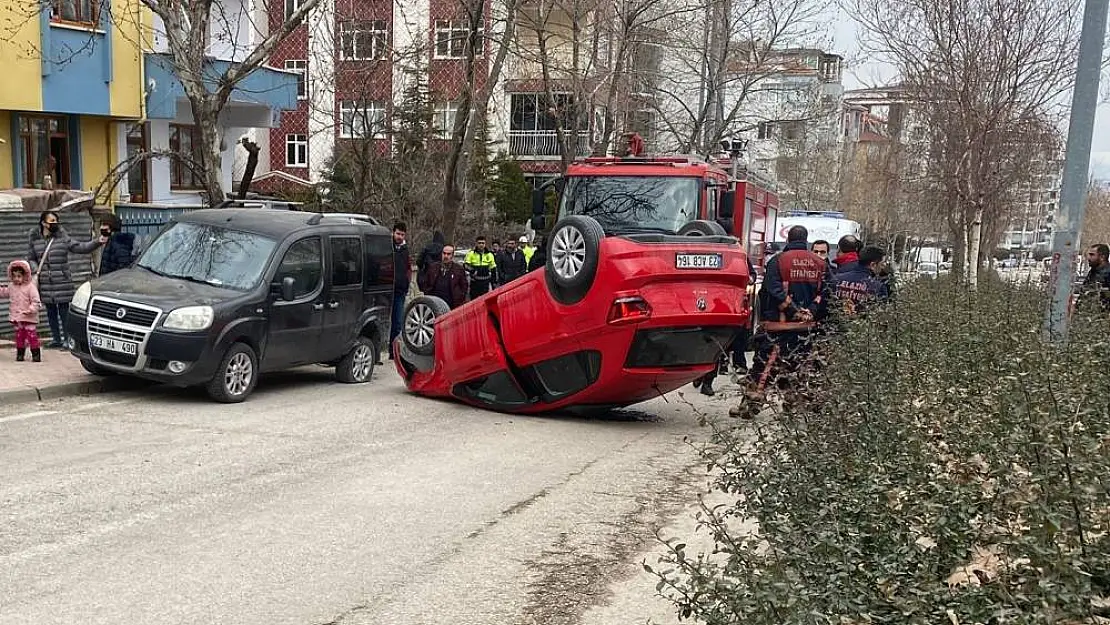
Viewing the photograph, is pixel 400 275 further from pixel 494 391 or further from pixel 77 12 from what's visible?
pixel 77 12

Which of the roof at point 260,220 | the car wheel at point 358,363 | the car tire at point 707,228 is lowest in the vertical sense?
the car wheel at point 358,363

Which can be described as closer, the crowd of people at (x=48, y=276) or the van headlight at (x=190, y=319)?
the van headlight at (x=190, y=319)

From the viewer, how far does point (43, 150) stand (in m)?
21.9

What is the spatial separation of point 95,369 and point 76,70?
11.2 metres

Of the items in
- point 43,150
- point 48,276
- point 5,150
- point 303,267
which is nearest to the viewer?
point 303,267

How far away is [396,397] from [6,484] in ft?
18.0

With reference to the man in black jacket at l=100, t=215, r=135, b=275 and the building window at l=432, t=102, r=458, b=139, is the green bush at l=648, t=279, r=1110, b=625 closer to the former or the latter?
the man in black jacket at l=100, t=215, r=135, b=275

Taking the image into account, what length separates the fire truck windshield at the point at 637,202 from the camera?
561 inches

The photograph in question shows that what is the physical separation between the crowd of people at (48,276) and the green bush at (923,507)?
382 inches

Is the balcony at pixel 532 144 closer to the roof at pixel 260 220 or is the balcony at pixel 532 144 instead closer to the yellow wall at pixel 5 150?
the yellow wall at pixel 5 150

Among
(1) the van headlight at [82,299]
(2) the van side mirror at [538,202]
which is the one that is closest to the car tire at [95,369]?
(1) the van headlight at [82,299]

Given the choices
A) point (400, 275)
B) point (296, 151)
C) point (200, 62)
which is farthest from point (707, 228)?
point (296, 151)

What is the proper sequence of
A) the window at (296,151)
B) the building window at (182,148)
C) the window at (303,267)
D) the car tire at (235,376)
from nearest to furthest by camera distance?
the car tire at (235,376) → the window at (303,267) → the building window at (182,148) → the window at (296,151)

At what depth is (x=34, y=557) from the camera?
6.02 m
